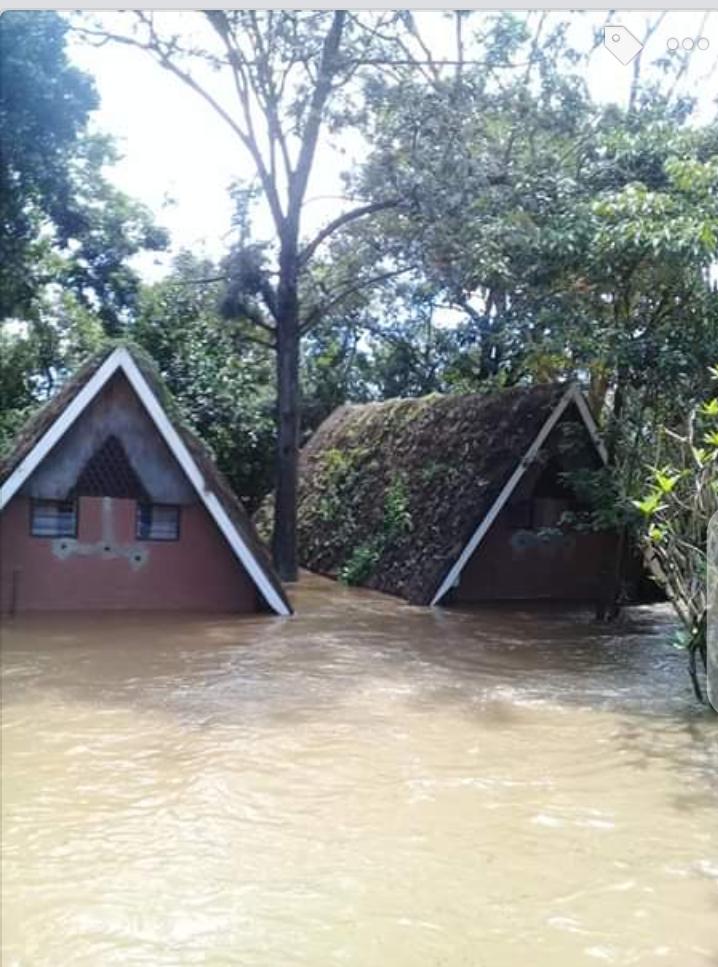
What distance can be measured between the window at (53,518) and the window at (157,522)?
78cm

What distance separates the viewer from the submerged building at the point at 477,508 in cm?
1315

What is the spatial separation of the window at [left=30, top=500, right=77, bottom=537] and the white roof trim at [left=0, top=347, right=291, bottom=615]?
1.77ft

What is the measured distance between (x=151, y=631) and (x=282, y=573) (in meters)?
5.11

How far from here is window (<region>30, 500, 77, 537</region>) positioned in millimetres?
10969

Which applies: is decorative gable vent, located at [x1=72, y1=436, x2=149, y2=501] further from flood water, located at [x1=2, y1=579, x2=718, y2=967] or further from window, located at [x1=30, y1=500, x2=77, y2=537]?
flood water, located at [x1=2, y1=579, x2=718, y2=967]

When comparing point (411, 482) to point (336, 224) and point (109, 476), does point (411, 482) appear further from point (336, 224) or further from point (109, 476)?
point (109, 476)

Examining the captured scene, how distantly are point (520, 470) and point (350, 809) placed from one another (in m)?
8.43

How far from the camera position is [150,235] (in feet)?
60.6

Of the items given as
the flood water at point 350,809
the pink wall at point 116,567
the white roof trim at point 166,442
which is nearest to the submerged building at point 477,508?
the white roof trim at point 166,442

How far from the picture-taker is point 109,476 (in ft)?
36.8

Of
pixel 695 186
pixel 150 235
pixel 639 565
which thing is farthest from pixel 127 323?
pixel 695 186

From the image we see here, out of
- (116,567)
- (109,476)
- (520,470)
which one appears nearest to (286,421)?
(520,470)

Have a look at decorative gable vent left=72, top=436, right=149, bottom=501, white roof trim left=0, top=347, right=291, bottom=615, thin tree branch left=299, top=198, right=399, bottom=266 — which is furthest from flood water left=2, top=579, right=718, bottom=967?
thin tree branch left=299, top=198, right=399, bottom=266

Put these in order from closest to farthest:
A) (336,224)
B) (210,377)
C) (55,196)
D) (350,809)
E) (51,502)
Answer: (350,809) → (51,502) → (55,196) → (336,224) → (210,377)
